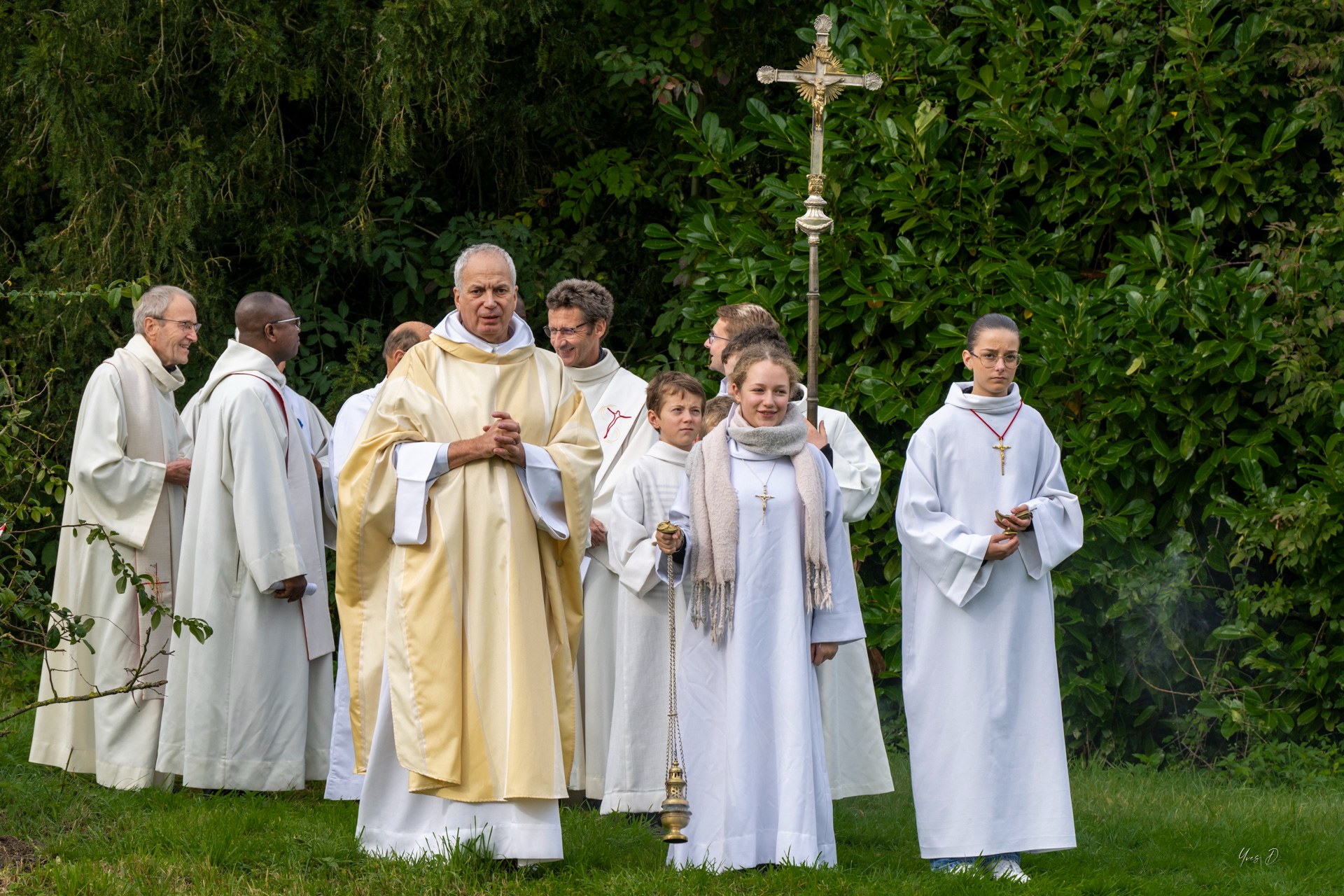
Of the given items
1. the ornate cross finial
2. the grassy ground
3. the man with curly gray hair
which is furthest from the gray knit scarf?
the ornate cross finial

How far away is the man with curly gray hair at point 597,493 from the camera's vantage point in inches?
298

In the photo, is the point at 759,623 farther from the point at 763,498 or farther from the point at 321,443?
the point at 321,443

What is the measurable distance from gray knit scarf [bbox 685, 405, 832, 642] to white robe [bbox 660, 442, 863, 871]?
0.04 metres

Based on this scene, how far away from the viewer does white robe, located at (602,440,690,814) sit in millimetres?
6957

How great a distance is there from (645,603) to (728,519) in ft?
4.40

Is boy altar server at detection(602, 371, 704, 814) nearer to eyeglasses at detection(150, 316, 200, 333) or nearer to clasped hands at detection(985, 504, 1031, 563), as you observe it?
clasped hands at detection(985, 504, 1031, 563)

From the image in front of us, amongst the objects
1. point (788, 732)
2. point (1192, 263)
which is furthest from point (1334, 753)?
point (788, 732)

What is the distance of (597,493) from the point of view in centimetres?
780

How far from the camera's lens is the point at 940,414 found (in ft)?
21.1

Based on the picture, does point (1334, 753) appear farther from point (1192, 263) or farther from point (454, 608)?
point (454, 608)

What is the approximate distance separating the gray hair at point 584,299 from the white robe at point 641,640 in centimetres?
107

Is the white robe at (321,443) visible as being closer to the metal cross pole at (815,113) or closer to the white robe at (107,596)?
the white robe at (107,596)

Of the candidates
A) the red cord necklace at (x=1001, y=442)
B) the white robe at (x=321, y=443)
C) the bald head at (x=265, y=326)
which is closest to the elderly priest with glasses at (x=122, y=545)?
the bald head at (x=265, y=326)

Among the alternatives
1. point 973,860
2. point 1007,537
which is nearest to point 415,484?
point 1007,537
